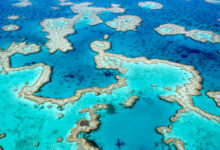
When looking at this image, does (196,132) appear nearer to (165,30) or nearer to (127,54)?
(127,54)

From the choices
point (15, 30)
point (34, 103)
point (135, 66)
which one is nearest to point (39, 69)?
point (34, 103)

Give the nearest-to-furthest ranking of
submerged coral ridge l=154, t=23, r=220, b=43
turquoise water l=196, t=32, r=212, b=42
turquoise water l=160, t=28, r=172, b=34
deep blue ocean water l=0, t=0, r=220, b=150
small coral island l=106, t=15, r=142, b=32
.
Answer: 1. deep blue ocean water l=0, t=0, r=220, b=150
2. submerged coral ridge l=154, t=23, r=220, b=43
3. turquoise water l=196, t=32, r=212, b=42
4. turquoise water l=160, t=28, r=172, b=34
5. small coral island l=106, t=15, r=142, b=32

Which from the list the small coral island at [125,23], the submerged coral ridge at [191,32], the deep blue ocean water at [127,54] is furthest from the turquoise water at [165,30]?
the small coral island at [125,23]

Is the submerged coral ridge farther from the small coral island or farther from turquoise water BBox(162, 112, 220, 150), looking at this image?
turquoise water BBox(162, 112, 220, 150)

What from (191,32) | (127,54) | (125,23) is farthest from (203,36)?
(127,54)

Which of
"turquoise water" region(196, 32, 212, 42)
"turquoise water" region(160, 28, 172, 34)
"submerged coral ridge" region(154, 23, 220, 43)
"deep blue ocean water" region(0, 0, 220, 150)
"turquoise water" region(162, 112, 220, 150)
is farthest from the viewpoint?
"turquoise water" region(160, 28, 172, 34)

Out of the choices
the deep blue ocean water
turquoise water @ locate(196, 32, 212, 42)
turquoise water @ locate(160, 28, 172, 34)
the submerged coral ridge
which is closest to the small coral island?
the deep blue ocean water

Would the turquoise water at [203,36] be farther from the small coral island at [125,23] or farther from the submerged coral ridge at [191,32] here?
the small coral island at [125,23]

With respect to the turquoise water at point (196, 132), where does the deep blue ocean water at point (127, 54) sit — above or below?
above

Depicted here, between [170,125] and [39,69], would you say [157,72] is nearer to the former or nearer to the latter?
[170,125]
